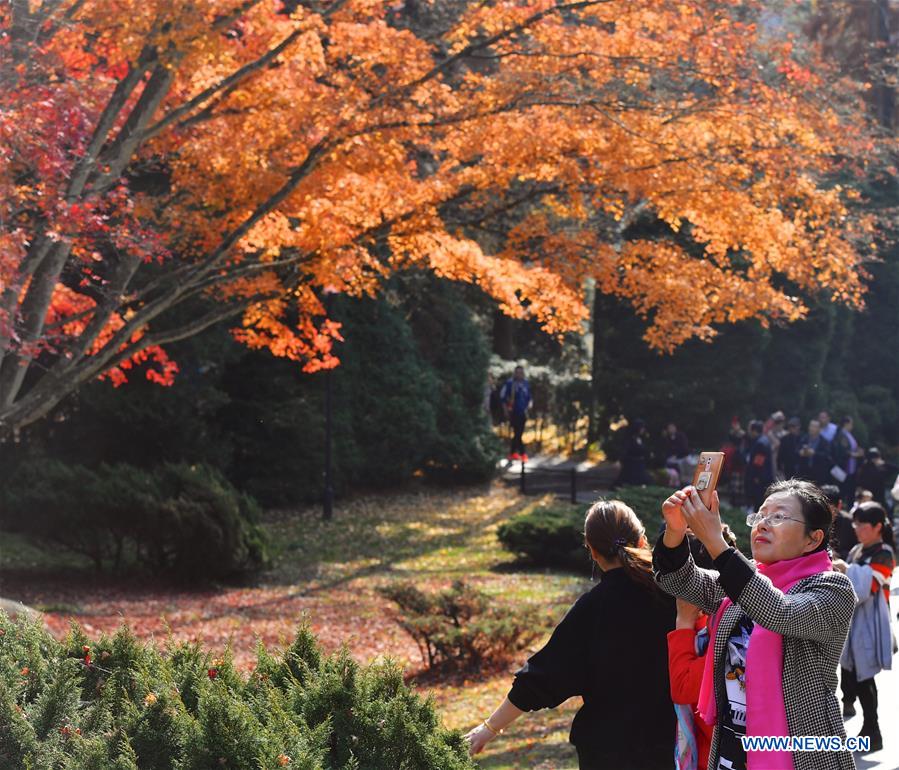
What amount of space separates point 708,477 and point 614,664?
0.90 meters

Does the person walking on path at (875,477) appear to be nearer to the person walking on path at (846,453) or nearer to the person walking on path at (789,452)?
the person walking on path at (846,453)

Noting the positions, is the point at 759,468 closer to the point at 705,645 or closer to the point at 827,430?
the point at 827,430

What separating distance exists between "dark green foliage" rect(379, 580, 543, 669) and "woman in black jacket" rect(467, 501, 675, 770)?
250 inches

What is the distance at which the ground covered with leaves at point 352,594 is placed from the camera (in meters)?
9.42

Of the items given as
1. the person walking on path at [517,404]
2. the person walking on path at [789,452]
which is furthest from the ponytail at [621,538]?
the person walking on path at [517,404]

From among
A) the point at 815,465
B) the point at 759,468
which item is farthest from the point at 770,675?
the point at 759,468

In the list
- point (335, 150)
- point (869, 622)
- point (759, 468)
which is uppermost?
point (335, 150)

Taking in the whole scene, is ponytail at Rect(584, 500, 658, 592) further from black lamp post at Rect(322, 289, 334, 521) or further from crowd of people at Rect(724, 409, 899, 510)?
black lamp post at Rect(322, 289, 334, 521)

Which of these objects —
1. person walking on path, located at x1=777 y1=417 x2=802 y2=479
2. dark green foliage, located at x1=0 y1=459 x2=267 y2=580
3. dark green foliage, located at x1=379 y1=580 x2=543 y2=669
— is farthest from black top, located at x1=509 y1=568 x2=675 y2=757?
person walking on path, located at x1=777 y1=417 x2=802 y2=479

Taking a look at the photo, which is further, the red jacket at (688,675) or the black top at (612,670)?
the black top at (612,670)

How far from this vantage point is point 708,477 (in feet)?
11.0

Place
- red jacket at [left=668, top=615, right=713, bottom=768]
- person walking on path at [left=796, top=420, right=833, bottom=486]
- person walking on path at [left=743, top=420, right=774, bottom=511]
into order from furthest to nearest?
1. person walking on path at [left=743, top=420, right=774, bottom=511]
2. person walking on path at [left=796, top=420, right=833, bottom=486]
3. red jacket at [left=668, top=615, right=713, bottom=768]

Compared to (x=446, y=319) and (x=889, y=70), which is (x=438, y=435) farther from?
(x=889, y=70)

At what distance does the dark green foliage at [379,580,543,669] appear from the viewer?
10.4 m
